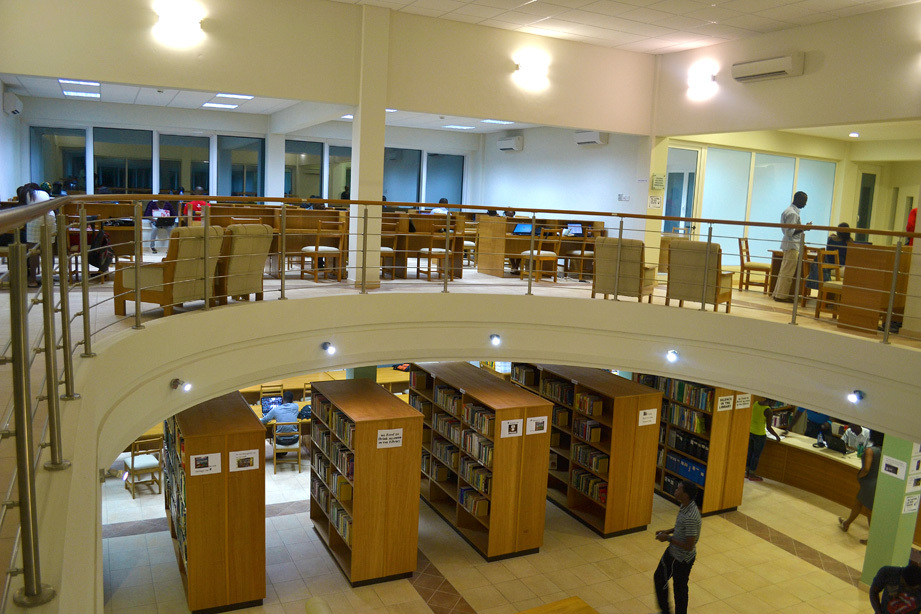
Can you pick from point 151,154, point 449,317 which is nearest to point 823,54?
point 449,317

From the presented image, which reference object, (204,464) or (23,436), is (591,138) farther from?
(23,436)

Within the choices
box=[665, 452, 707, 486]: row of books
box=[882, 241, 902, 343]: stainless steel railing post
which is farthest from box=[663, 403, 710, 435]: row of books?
box=[882, 241, 902, 343]: stainless steel railing post

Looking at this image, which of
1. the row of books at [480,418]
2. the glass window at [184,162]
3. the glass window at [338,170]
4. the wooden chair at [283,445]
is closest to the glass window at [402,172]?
the glass window at [338,170]

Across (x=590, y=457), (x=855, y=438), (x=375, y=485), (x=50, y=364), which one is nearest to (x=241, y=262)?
(x=375, y=485)

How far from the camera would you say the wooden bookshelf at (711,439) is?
931 cm

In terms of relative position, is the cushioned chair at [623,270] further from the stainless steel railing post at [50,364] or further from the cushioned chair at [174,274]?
the stainless steel railing post at [50,364]

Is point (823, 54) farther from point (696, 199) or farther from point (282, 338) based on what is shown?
point (282, 338)

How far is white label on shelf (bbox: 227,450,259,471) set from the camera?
6.80m

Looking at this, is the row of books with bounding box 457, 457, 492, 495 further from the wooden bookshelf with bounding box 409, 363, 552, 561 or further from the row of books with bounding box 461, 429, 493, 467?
the row of books with bounding box 461, 429, 493, 467

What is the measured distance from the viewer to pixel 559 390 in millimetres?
9648

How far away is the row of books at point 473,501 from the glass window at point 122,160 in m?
8.86

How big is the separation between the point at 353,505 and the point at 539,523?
2322mm

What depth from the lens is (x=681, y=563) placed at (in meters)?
6.30

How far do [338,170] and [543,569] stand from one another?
391 inches
